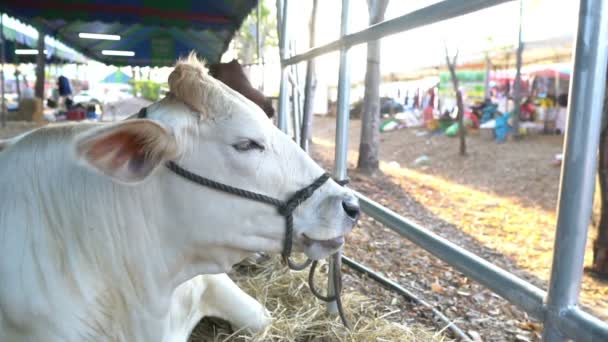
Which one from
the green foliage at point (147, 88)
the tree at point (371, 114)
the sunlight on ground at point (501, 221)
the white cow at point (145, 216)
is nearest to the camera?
the white cow at point (145, 216)

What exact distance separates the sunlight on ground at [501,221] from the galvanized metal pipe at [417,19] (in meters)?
2.81

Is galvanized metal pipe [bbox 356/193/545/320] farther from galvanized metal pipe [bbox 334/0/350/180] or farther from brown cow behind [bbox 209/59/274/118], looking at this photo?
brown cow behind [bbox 209/59/274/118]

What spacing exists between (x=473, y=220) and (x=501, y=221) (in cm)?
34

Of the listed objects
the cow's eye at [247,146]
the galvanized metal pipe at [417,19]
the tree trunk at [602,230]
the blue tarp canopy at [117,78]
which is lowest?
the tree trunk at [602,230]

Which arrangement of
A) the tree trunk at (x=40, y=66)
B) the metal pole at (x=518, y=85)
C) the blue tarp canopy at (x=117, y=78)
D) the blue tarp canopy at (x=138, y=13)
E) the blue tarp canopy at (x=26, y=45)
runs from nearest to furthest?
1. the blue tarp canopy at (x=138, y=13)
2. the metal pole at (x=518, y=85)
3. the tree trunk at (x=40, y=66)
4. the blue tarp canopy at (x=26, y=45)
5. the blue tarp canopy at (x=117, y=78)

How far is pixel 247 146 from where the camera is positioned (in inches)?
63.8

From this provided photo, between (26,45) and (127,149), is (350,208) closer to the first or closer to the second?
(127,149)

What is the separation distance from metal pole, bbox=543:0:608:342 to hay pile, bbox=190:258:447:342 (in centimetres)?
131

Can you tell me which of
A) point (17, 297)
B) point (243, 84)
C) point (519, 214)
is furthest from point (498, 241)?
Result: point (17, 297)

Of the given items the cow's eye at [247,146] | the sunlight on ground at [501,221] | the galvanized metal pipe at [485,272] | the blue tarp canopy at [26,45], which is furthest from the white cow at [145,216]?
the blue tarp canopy at [26,45]

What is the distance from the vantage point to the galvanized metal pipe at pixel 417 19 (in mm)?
1284

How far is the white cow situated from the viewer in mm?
1546

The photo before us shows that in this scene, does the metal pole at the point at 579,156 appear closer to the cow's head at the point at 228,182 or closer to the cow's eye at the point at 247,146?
the cow's head at the point at 228,182

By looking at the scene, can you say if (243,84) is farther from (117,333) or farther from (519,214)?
(519,214)
